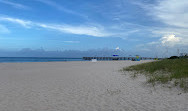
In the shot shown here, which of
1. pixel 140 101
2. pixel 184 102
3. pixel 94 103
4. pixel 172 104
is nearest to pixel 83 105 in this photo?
pixel 94 103

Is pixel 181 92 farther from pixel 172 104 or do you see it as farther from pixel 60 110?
pixel 60 110

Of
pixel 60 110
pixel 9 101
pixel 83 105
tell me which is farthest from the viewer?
pixel 9 101

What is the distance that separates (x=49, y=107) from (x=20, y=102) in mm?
1340

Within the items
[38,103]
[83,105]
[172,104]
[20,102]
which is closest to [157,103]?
[172,104]

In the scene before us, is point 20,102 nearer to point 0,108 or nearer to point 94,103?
point 0,108

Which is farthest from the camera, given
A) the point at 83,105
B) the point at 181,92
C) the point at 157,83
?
the point at 157,83

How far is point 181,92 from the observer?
22.1ft

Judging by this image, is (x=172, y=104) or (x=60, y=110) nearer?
(x=60, y=110)

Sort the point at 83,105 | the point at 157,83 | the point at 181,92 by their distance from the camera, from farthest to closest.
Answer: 1. the point at 157,83
2. the point at 181,92
3. the point at 83,105

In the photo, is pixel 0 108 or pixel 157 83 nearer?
pixel 0 108

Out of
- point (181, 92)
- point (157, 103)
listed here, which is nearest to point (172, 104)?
point (157, 103)

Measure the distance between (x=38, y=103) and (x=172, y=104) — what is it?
4.86m

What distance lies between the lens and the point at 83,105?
5.35 metres

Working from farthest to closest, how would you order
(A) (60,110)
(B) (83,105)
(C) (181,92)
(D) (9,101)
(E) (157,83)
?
(E) (157,83)
(C) (181,92)
(D) (9,101)
(B) (83,105)
(A) (60,110)
